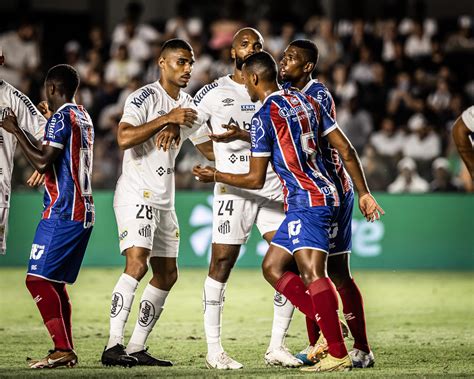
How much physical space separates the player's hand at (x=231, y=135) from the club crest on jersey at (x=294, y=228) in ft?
3.21

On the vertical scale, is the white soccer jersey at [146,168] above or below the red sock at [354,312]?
above

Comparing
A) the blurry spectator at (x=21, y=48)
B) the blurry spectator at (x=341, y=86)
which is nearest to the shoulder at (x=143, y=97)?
the blurry spectator at (x=341, y=86)

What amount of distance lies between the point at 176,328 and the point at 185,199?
677 cm

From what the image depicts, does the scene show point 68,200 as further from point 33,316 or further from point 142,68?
point 142,68

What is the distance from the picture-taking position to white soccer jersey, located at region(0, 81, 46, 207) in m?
8.53

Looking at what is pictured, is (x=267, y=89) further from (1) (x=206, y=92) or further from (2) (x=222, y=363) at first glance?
(2) (x=222, y=363)

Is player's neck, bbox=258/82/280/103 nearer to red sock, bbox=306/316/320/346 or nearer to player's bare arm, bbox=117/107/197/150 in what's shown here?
player's bare arm, bbox=117/107/197/150

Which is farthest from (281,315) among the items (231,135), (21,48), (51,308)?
(21,48)

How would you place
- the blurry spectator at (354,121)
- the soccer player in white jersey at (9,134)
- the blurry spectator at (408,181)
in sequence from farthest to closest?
1. the blurry spectator at (354,121)
2. the blurry spectator at (408,181)
3. the soccer player in white jersey at (9,134)

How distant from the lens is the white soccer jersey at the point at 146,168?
8.50m

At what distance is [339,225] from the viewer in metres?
8.29

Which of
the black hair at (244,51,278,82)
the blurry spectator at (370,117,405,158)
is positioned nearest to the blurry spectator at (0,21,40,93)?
the blurry spectator at (370,117,405,158)

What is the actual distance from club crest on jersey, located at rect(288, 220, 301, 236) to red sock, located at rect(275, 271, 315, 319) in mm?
460

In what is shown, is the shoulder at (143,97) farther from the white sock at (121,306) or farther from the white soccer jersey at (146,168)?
the white sock at (121,306)
